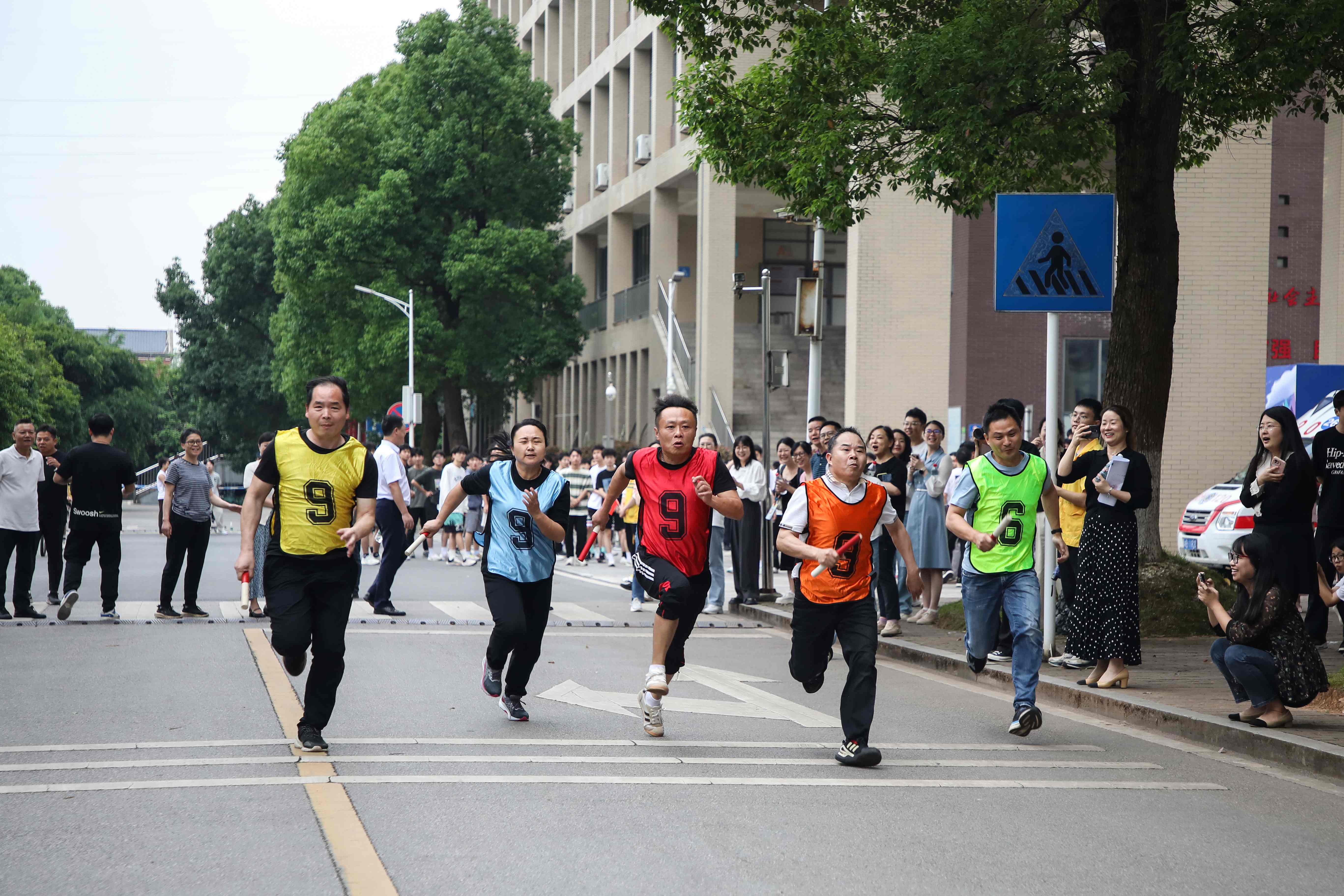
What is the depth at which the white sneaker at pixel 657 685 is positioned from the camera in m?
8.25

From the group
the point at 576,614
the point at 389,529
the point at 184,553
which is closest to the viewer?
the point at 184,553

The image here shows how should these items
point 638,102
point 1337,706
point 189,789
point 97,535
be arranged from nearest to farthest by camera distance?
point 189,789
point 1337,706
point 97,535
point 638,102

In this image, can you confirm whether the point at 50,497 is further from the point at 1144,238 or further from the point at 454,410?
the point at 454,410

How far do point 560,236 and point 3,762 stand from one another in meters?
45.7

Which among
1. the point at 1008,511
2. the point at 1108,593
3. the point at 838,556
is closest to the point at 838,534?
the point at 838,556

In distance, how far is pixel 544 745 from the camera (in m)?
7.95

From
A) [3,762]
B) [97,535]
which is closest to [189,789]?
[3,762]

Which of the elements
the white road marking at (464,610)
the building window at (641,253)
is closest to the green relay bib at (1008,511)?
the white road marking at (464,610)

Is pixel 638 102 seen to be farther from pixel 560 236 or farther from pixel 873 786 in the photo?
pixel 873 786

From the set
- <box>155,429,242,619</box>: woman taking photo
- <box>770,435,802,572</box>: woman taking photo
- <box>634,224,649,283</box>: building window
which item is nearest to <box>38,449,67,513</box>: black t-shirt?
<box>155,429,242,619</box>: woman taking photo

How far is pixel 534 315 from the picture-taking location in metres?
47.3

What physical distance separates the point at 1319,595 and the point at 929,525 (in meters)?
4.37

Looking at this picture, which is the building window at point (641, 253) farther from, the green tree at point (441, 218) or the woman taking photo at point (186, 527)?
the woman taking photo at point (186, 527)

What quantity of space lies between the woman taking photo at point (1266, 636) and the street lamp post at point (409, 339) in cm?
3486
